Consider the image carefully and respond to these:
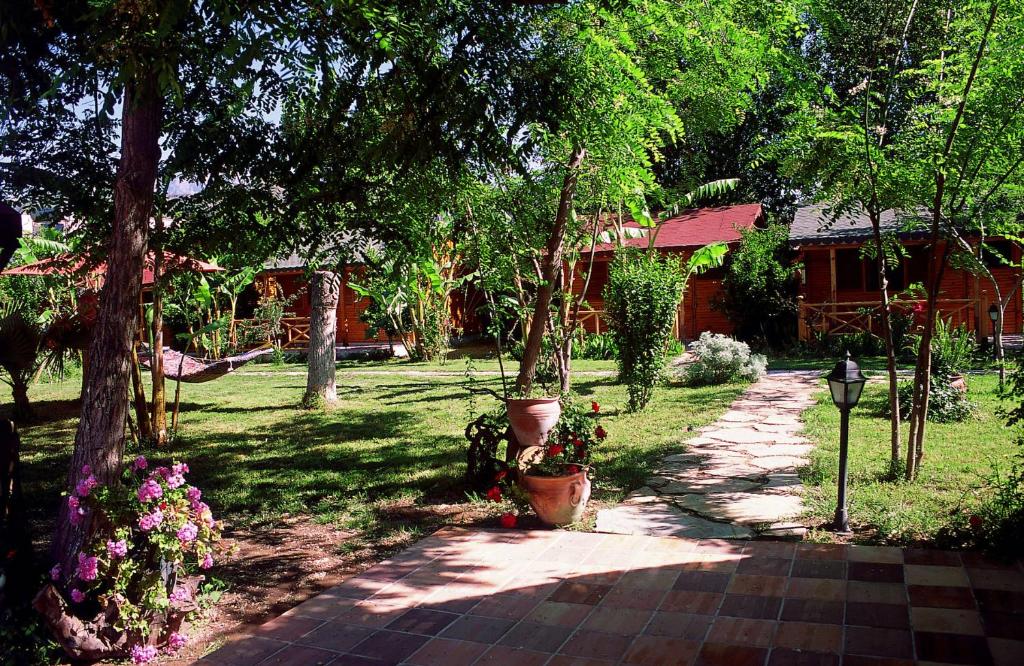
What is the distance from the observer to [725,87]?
758 centimetres

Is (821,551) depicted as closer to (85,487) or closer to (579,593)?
(579,593)

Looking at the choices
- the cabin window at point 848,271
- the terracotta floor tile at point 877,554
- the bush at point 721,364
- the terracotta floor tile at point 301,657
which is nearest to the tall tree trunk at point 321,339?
the bush at point 721,364

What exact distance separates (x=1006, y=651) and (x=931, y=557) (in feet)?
4.04

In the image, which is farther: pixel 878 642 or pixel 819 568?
pixel 819 568

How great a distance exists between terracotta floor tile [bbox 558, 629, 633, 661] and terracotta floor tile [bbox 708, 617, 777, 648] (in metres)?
0.42

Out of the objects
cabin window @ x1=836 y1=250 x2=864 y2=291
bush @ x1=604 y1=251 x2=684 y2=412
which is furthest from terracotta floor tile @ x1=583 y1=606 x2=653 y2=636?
cabin window @ x1=836 y1=250 x2=864 y2=291

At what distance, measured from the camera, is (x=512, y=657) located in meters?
3.51

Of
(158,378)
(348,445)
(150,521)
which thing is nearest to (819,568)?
(150,521)

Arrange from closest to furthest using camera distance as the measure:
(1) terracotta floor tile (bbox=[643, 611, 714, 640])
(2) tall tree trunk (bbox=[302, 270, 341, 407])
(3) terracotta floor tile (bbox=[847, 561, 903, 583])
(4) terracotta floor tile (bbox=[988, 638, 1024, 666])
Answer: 1. (4) terracotta floor tile (bbox=[988, 638, 1024, 666])
2. (1) terracotta floor tile (bbox=[643, 611, 714, 640])
3. (3) terracotta floor tile (bbox=[847, 561, 903, 583])
4. (2) tall tree trunk (bbox=[302, 270, 341, 407])

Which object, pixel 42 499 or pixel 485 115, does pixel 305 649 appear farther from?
pixel 42 499

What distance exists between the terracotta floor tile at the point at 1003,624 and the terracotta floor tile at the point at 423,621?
2.51 m

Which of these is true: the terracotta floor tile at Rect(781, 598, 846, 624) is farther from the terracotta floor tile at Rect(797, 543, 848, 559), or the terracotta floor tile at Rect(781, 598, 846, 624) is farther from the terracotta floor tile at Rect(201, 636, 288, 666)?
the terracotta floor tile at Rect(201, 636, 288, 666)

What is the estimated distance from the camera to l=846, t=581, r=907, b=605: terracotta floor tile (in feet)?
13.0

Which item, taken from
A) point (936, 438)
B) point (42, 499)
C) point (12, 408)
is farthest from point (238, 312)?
point (936, 438)
